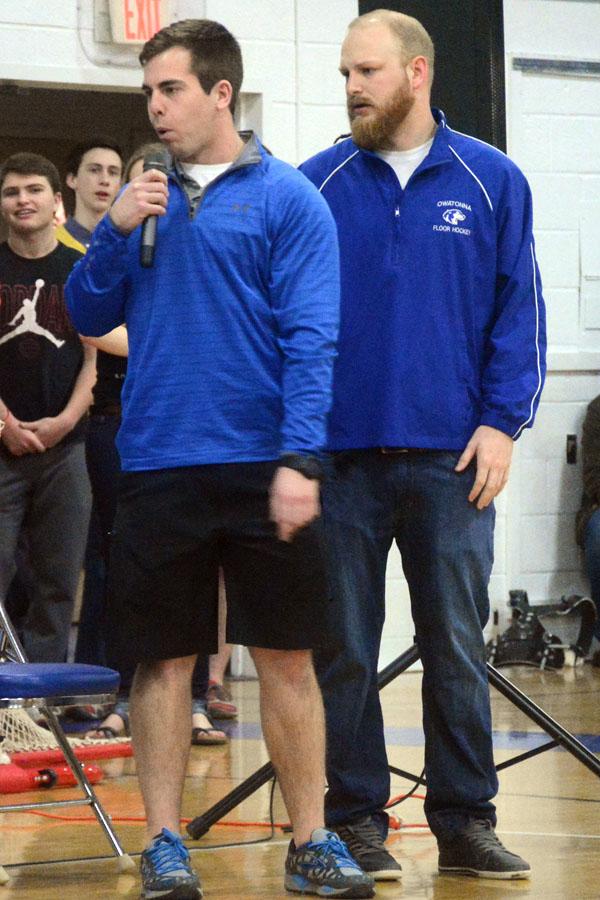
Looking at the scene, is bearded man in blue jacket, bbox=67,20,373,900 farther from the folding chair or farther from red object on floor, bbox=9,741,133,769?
red object on floor, bbox=9,741,133,769

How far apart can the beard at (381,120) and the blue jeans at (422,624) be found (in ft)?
2.03

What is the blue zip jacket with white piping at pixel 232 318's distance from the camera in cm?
288

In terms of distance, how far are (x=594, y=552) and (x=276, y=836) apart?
147 inches

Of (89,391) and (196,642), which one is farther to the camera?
(89,391)

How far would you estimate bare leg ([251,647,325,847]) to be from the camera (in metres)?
2.93

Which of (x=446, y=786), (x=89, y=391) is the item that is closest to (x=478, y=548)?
(x=446, y=786)

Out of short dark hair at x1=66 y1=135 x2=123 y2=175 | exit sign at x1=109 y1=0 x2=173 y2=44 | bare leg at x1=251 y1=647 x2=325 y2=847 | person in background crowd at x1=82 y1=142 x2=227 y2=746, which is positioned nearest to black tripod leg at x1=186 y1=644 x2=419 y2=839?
bare leg at x1=251 y1=647 x2=325 y2=847

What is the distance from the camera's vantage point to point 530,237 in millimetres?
3240

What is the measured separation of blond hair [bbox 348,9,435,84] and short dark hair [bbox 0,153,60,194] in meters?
2.21

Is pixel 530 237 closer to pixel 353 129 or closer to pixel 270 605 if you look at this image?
pixel 353 129

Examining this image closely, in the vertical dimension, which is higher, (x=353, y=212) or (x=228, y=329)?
(x=353, y=212)

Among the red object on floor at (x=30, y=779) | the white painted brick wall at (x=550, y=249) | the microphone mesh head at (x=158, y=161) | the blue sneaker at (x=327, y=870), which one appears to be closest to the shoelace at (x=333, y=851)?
the blue sneaker at (x=327, y=870)

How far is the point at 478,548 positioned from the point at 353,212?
0.71 meters

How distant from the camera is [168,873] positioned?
2848 mm
